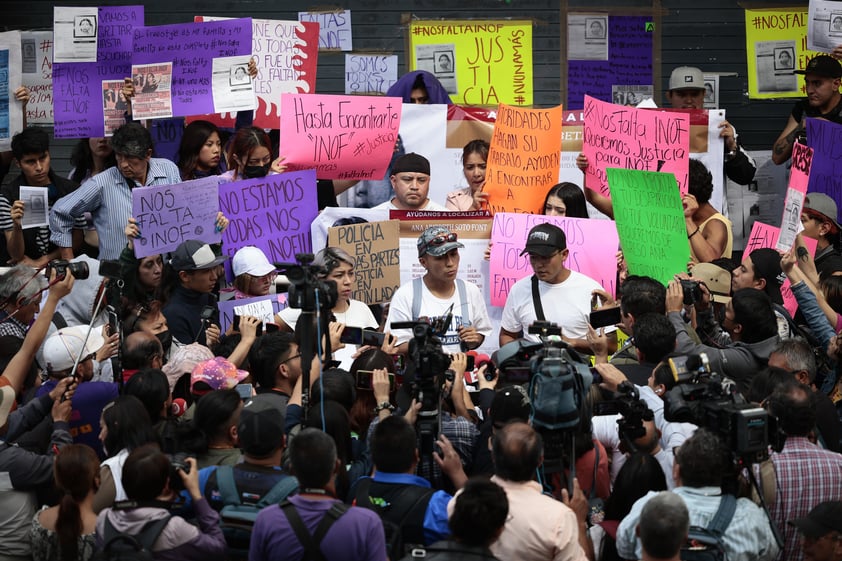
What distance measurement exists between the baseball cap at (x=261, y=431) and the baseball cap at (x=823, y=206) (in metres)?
5.08

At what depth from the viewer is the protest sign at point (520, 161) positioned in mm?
9539

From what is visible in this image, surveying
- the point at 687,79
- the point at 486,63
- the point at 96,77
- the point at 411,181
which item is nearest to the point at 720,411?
the point at 411,181

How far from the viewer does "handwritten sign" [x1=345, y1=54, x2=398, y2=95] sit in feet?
41.9

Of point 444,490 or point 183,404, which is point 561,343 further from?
point 183,404

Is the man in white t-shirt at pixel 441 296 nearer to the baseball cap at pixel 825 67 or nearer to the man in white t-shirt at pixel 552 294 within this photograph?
the man in white t-shirt at pixel 552 294

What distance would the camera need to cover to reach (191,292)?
8.30 m

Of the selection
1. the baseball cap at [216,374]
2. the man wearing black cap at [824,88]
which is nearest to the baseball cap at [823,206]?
the man wearing black cap at [824,88]

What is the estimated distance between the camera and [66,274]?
7.19 metres

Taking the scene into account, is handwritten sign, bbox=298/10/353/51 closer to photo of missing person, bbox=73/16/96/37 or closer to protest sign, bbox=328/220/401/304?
photo of missing person, bbox=73/16/96/37

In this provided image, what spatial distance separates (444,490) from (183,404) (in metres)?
1.64

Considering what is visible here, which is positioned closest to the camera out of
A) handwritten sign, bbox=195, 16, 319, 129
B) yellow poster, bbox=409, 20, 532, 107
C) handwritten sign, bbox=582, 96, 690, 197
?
handwritten sign, bbox=582, 96, 690, 197

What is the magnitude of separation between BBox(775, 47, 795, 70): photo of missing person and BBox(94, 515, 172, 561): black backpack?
8.41 meters

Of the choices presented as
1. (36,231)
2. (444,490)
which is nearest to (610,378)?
(444,490)

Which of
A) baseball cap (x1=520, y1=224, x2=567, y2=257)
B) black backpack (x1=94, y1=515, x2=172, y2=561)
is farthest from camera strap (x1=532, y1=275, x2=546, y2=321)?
black backpack (x1=94, y1=515, x2=172, y2=561)
